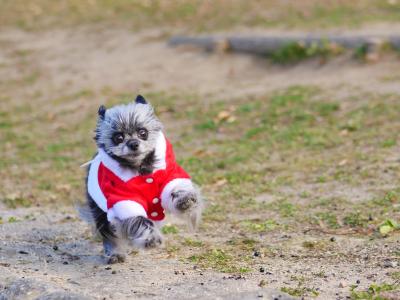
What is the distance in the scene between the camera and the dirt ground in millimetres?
5184

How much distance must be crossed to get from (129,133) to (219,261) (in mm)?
1155

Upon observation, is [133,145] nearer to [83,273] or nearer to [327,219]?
[83,273]

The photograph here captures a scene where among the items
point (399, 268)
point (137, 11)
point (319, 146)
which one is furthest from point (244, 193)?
point (137, 11)

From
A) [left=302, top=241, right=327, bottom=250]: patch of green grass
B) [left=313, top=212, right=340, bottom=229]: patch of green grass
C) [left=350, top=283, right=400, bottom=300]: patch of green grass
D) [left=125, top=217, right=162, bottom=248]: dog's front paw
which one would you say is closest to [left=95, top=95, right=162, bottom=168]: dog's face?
[left=125, top=217, right=162, bottom=248]: dog's front paw

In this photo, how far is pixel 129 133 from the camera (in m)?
5.45

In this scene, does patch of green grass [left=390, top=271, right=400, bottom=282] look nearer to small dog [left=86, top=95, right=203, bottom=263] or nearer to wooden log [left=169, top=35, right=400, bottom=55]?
small dog [left=86, top=95, right=203, bottom=263]

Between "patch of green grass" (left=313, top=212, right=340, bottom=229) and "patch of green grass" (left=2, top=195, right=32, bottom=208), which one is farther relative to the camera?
"patch of green grass" (left=2, top=195, right=32, bottom=208)

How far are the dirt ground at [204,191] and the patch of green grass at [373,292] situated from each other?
0.07 meters

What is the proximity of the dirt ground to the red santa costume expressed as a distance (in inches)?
17.5

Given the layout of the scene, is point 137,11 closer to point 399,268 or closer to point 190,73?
point 190,73

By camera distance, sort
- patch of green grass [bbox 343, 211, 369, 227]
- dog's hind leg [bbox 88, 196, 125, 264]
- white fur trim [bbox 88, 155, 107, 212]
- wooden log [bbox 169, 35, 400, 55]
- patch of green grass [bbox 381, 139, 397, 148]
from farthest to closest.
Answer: wooden log [bbox 169, 35, 400, 55]
patch of green grass [bbox 381, 139, 397, 148]
patch of green grass [bbox 343, 211, 369, 227]
dog's hind leg [bbox 88, 196, 125, 264]
white fur trim [bbox 88, 155, 107, 212]

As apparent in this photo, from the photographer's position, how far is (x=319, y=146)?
935 centimetres

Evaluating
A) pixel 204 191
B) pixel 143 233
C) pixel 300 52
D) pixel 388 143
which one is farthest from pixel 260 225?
pixel 300 52

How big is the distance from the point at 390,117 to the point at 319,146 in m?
1.21
